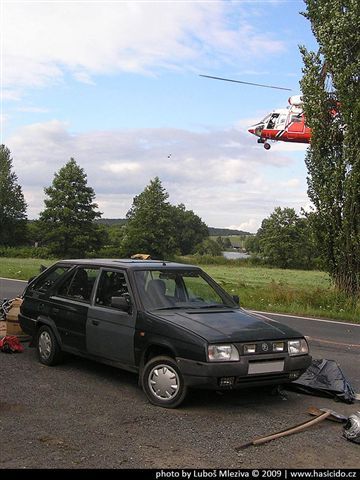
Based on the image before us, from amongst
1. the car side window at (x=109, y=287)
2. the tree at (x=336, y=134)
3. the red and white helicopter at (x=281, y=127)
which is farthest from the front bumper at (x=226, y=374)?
the red and white helicopter at (x=281, y=127)

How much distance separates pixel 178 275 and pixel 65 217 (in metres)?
78.4

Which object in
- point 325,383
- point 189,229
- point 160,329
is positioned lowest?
point 325,383

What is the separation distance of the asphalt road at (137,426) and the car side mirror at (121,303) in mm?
952

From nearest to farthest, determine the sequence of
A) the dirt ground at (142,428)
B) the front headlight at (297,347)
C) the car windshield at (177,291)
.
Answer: the dirt ground at (142,428) → the front headlight at (297,347) → the car windshield at (177,291)

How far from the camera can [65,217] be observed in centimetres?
8362

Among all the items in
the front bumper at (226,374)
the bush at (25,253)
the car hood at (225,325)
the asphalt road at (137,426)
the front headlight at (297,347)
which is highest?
the car hood at (225,325)

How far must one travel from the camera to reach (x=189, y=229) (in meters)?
139

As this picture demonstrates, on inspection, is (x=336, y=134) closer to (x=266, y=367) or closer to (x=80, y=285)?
(x=80, y=285)

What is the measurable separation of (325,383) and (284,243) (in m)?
A: 98.5

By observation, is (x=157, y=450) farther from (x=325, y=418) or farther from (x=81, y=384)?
(x=81, y=384)

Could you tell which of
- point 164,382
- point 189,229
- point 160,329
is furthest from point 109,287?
point 189,229

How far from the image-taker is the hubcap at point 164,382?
19.2ft

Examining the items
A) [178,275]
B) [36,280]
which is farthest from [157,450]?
[36,280]

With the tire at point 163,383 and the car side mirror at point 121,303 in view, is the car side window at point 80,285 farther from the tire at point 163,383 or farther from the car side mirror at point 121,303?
the tire at point 163,383
